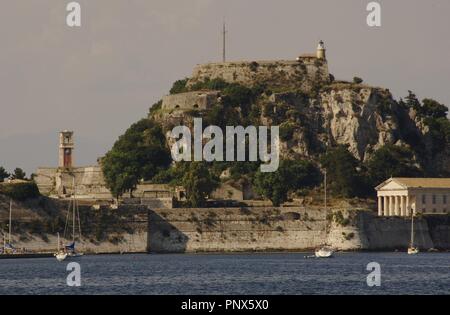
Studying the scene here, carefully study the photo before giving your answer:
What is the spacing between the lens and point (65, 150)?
438 feet

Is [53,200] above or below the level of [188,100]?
below

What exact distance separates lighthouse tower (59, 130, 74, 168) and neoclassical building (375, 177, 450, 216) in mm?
28841

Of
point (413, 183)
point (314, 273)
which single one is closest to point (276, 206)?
point (413, 183)

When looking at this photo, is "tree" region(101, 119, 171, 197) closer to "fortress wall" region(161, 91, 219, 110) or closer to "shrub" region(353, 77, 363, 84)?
"fortress wall" region(161, 91, 219, 110)

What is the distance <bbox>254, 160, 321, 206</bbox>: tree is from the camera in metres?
116

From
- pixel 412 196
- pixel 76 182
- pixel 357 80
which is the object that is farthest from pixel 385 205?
pixel 76 182

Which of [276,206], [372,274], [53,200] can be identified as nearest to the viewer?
[372,274]

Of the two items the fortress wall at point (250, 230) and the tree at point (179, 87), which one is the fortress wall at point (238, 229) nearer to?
the fortress wall at point (250, 230)

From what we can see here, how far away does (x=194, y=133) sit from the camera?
126 m

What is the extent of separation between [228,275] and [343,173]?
135 feet

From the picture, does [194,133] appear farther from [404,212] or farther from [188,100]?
[404,212]

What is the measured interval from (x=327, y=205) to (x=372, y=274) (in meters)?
41.1

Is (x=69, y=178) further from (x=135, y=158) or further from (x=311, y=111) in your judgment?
(x=311, y=111)

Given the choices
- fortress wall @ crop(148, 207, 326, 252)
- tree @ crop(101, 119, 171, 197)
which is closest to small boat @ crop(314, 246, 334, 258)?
fortress wall @ crop(148, 207, 326, 252)
